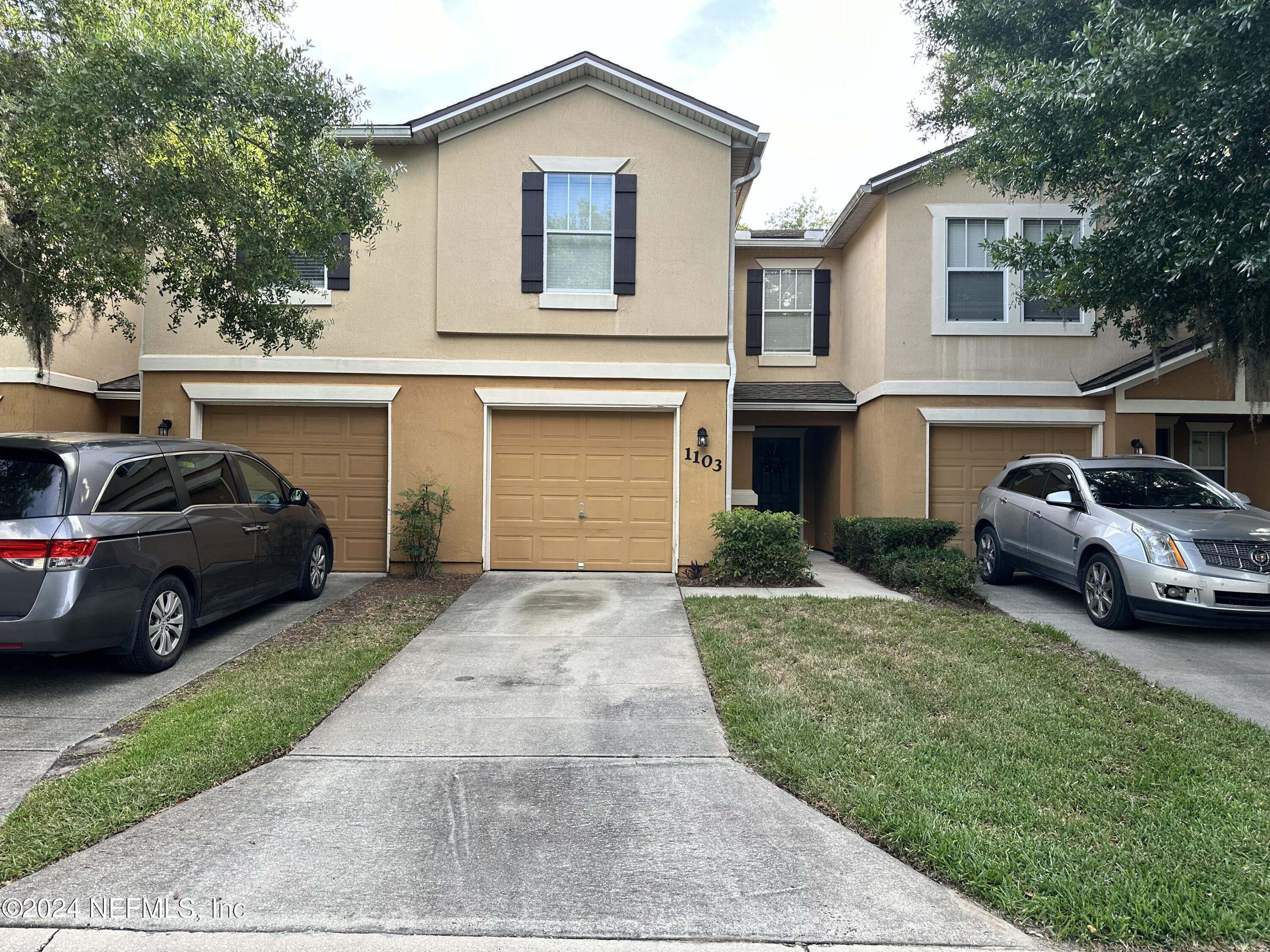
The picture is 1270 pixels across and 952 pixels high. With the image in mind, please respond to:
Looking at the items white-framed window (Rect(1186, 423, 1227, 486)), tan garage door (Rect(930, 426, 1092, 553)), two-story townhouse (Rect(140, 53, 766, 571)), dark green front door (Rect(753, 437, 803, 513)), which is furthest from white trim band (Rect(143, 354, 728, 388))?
white-framed window (Rect(1186, 423, 1227, 486))

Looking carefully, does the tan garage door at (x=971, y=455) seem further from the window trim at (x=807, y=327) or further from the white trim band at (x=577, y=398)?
the white trim band at (x=577, y=398)

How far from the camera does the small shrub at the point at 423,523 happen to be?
376 inches

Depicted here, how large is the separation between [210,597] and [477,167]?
257 inches

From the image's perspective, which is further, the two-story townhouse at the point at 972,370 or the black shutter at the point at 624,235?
the two-story townhouse at the point at 972,370

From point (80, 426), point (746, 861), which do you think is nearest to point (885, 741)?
point (746, 861)

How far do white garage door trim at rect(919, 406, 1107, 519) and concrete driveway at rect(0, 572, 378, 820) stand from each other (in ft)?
29.7

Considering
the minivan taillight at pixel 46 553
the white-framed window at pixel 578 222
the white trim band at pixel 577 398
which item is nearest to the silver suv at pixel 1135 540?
the white trim band at pixel 577 398

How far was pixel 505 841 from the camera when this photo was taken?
3.21m

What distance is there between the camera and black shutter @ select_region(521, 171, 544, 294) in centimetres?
986

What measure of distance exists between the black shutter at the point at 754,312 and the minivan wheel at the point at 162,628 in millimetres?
9614

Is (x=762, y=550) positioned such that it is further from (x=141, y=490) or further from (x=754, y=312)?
(x=141, y=490)

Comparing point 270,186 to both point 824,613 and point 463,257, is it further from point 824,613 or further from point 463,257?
point 824,613

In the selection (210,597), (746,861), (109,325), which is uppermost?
(109,325)

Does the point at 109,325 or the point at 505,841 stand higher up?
the point at 109,325
